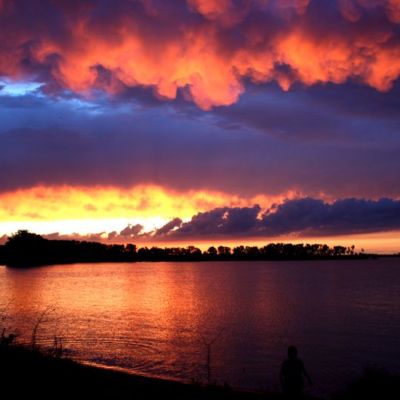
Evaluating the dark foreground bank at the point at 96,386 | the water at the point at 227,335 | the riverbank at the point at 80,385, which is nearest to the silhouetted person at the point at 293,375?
the dark foreground bank at the point at 96,386

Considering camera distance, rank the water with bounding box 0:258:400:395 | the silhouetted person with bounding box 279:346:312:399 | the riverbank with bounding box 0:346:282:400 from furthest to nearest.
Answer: the water with bounding box 0:258:400:395
the silhouetted person with bounding box 279:346:312:399
the riverbank with bounding box 0:346:282:400

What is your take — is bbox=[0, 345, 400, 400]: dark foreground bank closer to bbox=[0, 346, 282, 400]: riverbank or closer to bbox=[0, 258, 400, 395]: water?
bbox=[0, 346, 282, 400]: riverbank

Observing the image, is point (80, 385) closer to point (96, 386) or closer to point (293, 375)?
point (96, 386)

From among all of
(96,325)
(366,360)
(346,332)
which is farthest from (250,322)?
(366,360)

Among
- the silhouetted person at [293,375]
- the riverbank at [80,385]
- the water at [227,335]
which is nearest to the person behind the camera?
the riverbank at [80,385]

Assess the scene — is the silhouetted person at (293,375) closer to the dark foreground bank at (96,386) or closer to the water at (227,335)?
the dark foreground bank at (96,386)

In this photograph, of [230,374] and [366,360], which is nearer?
[230,374]

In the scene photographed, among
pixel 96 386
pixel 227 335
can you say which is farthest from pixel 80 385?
pixel 227 335

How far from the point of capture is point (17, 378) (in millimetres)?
16047

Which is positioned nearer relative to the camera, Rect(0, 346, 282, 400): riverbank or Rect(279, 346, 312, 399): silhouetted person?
Rect(0, 346, 282, 400): riverbank

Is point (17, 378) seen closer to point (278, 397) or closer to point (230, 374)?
point (278, 397)

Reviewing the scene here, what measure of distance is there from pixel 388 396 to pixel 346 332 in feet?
111

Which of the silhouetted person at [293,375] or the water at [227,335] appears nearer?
the silhouetted person at [293,375]

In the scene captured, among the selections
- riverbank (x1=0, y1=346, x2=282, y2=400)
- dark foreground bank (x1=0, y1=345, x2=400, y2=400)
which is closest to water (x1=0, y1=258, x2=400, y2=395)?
dark foreground bank (x1=0, y1=345, x2=400, y2=400)
